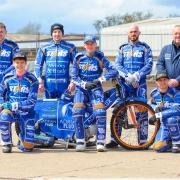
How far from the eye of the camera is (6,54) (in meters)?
12.0

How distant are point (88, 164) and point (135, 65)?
2.44 meters

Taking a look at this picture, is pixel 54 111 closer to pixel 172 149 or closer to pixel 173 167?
pixel 172 149

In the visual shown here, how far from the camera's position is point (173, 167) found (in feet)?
30.0

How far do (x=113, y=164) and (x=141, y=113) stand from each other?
1.84m

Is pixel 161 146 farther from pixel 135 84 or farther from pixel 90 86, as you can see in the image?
pixel 90 86

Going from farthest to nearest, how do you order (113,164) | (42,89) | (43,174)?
1. (42,89)
2. (113,164)
3. (43,174)

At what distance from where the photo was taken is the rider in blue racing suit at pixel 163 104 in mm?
10742

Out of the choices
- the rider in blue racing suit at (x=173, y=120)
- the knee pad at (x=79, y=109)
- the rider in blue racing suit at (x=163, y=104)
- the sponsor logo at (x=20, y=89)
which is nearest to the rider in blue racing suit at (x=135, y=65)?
the rider in blue racing suit at (x=163, y=104)

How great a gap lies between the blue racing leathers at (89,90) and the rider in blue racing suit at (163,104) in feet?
2.64

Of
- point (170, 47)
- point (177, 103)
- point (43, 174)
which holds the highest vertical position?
point (170, 47)

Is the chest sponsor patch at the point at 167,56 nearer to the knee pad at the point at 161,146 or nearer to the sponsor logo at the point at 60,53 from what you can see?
the knee pad at the point at 161,146

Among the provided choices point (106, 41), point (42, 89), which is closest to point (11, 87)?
point (42, 89)

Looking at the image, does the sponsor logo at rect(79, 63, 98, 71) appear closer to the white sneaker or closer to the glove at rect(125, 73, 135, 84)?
the glove at rect(125, 73, 135, 84)

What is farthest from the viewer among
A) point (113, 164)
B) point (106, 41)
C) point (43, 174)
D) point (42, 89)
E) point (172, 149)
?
point (106, 41)
